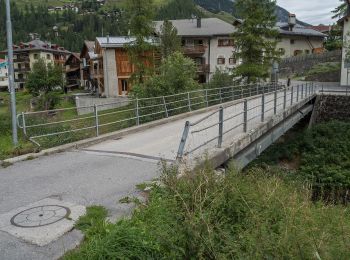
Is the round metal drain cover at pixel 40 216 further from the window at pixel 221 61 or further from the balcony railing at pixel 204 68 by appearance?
the window at pixel 221 61

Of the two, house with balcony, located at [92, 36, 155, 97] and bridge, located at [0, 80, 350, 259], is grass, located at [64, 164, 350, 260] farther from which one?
house with balcony, located at [92, 36, 155, 97]

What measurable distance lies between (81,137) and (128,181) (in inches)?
188

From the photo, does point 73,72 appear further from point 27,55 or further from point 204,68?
point 204,68

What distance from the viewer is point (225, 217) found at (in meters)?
5.13

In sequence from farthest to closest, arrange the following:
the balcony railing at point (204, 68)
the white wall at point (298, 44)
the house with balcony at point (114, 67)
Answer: the white wall at point (298, 44)
the balcony railing at point (204, 68)
the house with balcony at point (114, 67)

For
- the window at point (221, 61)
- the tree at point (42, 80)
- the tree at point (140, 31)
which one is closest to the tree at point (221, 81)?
the tree at point (140, 31)

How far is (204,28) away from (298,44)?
19638mm

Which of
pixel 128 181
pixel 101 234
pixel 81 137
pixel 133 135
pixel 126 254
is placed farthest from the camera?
pixel 133 135

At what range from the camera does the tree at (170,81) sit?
2056 centimetres

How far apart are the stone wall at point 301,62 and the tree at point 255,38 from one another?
22.7 m

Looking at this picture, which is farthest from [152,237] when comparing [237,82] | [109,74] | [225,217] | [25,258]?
[109,74]

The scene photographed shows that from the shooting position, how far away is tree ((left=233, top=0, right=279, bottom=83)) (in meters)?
30.9

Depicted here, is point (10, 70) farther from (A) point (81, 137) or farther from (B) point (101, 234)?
(B) point (101, 234)

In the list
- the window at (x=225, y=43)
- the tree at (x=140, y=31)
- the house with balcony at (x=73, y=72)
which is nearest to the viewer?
the tree at (x=140, y=31)
